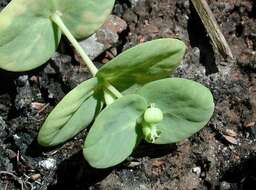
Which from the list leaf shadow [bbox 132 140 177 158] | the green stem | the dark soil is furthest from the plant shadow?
the green stem

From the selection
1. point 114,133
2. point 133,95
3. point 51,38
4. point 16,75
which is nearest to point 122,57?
point 133,95

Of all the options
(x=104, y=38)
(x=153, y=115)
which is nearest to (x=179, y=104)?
(x=153, y=115)

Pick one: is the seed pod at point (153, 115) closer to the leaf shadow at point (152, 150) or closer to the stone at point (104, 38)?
the leaf shadow at point (152, 150)

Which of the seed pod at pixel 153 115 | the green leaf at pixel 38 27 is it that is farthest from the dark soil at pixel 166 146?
the seed pod at pixel 153 115

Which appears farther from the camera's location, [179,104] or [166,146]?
[166,146]

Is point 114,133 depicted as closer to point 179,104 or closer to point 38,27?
point 179,104

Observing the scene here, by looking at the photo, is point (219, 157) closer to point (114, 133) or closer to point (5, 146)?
point (114, 133)

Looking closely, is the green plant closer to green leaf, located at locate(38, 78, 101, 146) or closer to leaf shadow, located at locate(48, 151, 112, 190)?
green leaf, located at locate(38, 78, 101, 146)
